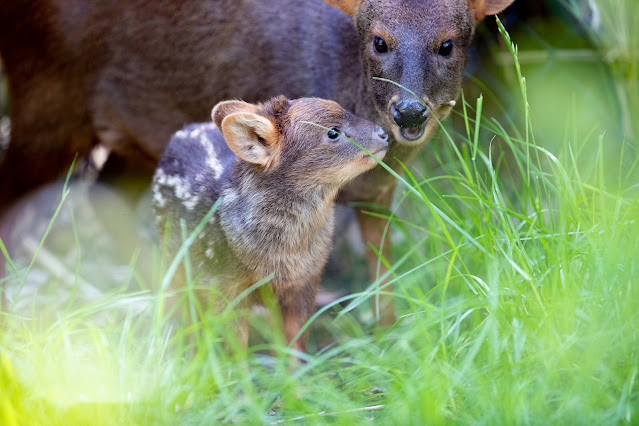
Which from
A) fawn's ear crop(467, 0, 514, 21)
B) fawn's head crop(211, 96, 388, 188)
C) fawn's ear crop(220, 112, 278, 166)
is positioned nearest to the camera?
fawn's ear crop(220, 112, 278, 166)

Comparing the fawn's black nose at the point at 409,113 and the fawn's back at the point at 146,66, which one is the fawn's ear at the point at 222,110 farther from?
the fawn's back at the point at 146,66

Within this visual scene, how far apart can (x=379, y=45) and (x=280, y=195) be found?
0.88 meters

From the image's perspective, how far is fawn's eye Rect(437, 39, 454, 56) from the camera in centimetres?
334

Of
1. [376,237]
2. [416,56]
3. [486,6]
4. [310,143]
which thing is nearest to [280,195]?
[310,143]

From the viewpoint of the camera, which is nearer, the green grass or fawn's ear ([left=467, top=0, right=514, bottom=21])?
the green grass

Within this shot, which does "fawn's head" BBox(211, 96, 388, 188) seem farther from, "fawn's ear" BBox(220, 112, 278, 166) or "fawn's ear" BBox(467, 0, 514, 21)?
"fawn's ear" BBox(467, 0, 514, 21)

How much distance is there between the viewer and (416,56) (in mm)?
3240

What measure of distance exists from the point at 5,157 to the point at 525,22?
10.1 ft

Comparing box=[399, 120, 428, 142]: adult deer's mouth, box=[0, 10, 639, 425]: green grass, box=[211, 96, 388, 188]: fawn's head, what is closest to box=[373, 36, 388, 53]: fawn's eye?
box=[399, 120, 428, 142]: adult deer's mouth

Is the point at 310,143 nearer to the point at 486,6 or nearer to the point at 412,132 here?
the point at 412,132

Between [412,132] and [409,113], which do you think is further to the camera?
[412,132]

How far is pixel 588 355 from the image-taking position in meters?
2.26

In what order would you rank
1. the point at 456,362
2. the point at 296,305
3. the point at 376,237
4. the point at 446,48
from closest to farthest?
the point at 456,362 → the point at 296,305 → the point at 446,48 → the point at 376,237

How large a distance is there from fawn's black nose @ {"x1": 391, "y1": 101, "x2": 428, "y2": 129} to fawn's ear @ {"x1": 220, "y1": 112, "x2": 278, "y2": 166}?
54 cm
